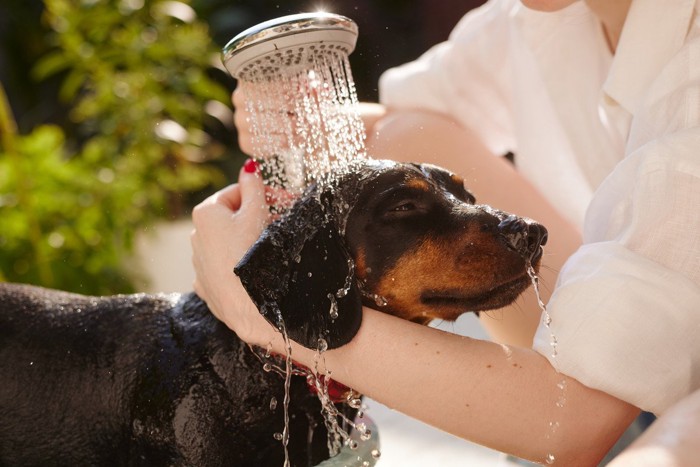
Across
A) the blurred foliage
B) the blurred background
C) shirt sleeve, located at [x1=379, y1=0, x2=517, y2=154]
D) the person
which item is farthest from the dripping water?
the blurred foliage

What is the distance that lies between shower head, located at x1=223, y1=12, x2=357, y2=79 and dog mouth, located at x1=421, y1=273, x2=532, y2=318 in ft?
1.38

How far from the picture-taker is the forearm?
1.21 meters

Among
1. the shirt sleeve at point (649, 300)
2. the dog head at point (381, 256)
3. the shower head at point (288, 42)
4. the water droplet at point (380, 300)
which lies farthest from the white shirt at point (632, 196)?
the shower head at point (288, 42)

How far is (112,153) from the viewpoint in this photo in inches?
118

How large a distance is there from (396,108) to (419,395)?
0.94 metres

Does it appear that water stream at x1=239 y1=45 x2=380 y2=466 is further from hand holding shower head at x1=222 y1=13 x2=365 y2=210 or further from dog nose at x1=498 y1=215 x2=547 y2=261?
dog nose at x1=498 y1=215 x2=547 y2=261

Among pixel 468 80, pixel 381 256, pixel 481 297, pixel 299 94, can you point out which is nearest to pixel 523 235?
pixel 481 297

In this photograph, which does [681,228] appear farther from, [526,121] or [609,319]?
[526,121]

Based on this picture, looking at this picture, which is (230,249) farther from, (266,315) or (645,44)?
(645,44)

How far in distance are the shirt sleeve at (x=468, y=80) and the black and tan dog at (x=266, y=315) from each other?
634mm

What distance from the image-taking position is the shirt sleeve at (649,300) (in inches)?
45.3

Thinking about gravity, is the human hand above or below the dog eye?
below

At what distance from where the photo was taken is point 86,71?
3.16 meters

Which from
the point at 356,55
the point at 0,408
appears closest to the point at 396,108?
the point at 356,55
